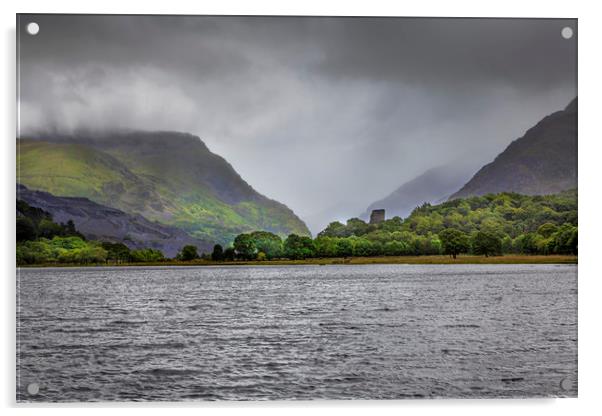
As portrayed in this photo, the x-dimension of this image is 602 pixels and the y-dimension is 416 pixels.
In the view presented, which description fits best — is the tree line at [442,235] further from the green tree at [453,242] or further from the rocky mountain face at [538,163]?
the rocky mountain face at [538,163]

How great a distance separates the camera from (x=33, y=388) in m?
6.37

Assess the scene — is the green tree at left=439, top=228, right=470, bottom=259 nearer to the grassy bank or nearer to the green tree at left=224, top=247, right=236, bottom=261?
the grassy bank

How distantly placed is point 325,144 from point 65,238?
8.93ft

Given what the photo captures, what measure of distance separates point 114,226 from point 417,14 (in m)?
3.61

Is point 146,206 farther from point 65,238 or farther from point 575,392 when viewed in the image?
point 575,392

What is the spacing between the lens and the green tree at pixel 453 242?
288 inches

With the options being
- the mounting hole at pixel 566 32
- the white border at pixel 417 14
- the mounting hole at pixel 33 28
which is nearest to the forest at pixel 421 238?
the white border at pixel 417 14

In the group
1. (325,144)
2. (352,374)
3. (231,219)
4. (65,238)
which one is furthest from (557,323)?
(65,238)

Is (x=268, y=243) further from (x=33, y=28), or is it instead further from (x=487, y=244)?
(x=33, y=28)

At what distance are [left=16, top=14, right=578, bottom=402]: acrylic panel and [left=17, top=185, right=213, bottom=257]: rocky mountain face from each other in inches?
0.9

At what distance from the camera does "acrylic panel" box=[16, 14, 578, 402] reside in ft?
21.6

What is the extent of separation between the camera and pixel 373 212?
728cm

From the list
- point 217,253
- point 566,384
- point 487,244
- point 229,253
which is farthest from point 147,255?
point 566,384

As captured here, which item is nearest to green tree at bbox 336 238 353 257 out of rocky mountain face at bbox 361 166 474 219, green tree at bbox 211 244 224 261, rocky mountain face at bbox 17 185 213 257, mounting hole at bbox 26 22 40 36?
rocky mountain face at bbox 361 166 474 219
